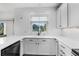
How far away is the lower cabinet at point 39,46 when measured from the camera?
173 inches

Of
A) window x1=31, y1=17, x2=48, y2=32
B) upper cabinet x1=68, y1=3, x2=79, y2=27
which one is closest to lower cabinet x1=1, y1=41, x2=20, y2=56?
upper cabinet x1=68, y1=3, x2=79, y2=27

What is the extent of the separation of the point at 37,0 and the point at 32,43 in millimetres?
3932

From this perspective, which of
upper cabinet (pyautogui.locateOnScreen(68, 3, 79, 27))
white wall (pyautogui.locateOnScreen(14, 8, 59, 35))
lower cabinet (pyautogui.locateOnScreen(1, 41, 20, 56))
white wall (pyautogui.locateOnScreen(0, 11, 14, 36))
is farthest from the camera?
white wall (pyautogui.locateOnScreen(0, 11, 14, 36))

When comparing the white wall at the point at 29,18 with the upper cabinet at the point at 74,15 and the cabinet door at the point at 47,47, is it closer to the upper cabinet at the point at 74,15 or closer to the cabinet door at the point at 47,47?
the cabinet door at the point at 47,47

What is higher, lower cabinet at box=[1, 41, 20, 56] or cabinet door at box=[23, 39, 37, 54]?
lower cabinet at box=[1, 41, 20, 56]

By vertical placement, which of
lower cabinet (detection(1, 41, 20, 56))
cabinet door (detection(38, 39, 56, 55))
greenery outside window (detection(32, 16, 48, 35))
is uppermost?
greenery outside window (detection(32, 16, 48, 35))

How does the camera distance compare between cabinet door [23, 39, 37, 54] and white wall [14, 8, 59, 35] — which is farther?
white wall [14, 8, 59, 35]

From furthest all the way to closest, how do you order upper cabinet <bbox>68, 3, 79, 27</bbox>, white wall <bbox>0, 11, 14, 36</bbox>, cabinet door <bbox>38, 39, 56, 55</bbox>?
white wall <bbox>0, 11, 14, 36</bbox> → cabinet door <bbox>38, 39, 56, 55</bbox> → upper cabinet <bbox>68, 3, 79, 27</bbox>

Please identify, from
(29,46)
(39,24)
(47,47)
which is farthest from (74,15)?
(39,24)

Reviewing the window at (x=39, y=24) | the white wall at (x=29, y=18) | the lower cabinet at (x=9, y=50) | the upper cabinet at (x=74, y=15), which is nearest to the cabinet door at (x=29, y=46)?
the white wall at (x=29, y=18)

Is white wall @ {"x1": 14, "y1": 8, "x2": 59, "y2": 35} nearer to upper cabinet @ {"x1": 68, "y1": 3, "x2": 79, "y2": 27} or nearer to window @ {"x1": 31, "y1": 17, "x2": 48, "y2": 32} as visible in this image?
window @ {"x1": 31, "y1": 17, "x2": 48, "y2": 32}

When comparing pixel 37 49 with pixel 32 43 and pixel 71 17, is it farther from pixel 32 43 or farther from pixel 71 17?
pixel 71 17

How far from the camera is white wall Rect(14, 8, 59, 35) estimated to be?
5297 millimetres

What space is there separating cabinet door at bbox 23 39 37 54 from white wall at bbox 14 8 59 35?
94 centimetres
